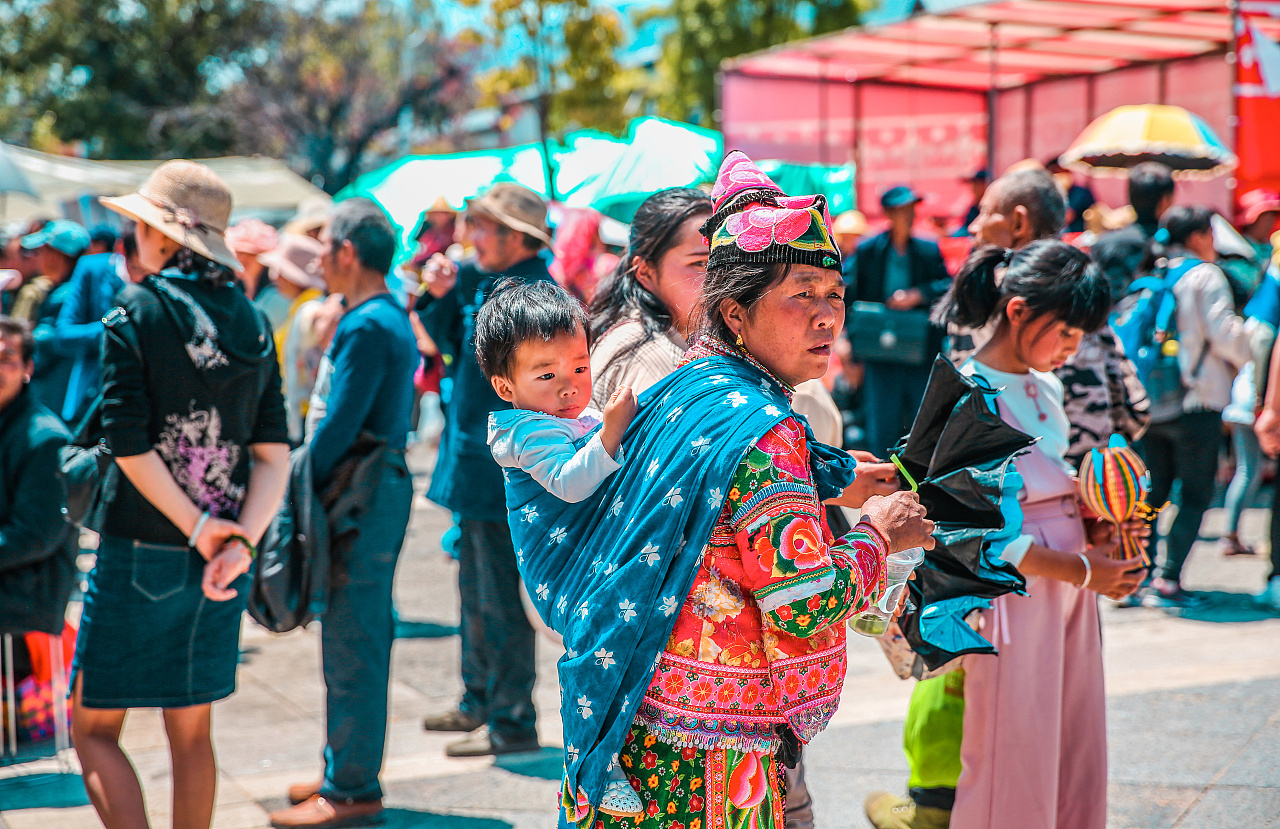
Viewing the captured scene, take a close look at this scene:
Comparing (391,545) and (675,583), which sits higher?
(675,583)

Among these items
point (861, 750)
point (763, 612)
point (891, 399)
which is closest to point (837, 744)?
point (861, 750)

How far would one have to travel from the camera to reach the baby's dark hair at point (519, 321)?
2.47 meters

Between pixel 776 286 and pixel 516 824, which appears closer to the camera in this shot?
pixel 776 286

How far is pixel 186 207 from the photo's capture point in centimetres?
338

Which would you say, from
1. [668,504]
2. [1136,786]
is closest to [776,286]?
[668,504]

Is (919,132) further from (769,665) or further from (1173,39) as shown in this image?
(769,665)

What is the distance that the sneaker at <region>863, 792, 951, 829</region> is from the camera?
11.0ft

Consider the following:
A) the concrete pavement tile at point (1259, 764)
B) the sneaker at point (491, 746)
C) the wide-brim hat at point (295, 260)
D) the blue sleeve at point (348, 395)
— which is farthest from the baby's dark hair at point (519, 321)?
the wide-brim hat at point (295, 260)

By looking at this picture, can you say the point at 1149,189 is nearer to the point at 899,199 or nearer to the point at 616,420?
the point at 899,199

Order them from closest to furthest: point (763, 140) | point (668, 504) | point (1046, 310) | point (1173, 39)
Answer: point (668, 504) → point (1046, 310) → point (1173, 39) → point (763, 140)

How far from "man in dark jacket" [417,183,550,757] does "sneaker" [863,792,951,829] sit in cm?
153

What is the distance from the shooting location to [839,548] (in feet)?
6.89

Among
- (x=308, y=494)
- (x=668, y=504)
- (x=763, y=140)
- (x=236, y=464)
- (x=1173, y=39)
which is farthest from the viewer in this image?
(x=763, y=140)

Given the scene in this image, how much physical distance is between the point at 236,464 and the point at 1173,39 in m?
11.2
